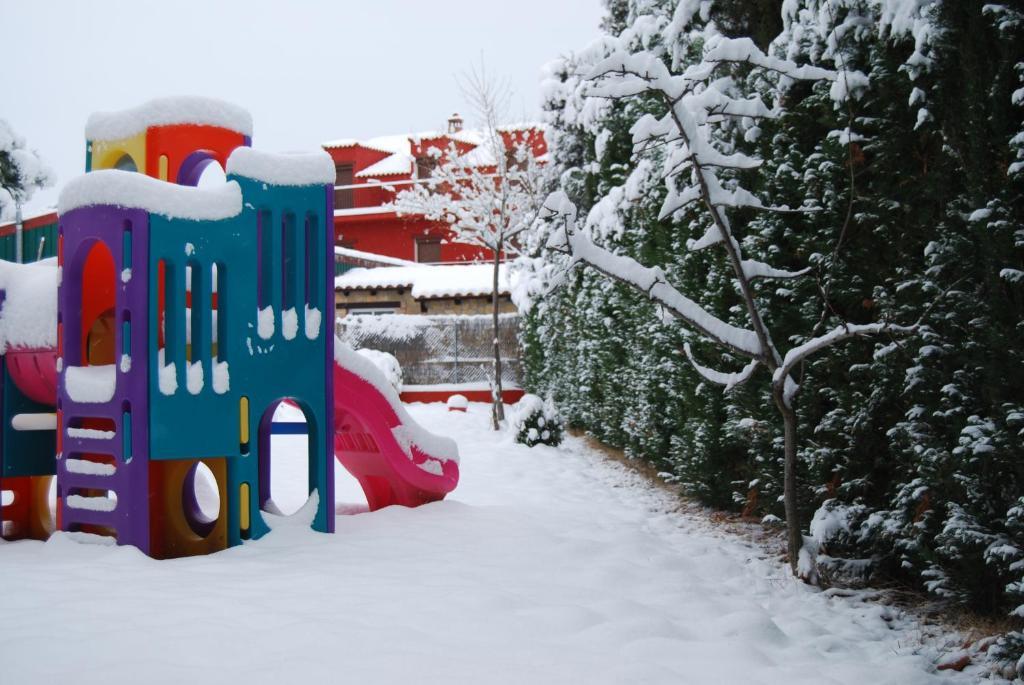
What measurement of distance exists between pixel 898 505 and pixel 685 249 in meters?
2.80

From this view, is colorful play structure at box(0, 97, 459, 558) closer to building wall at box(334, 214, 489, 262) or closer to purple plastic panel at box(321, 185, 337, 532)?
purple plastic panel at box(321, 185, 337, 532)

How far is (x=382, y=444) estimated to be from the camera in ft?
16.0

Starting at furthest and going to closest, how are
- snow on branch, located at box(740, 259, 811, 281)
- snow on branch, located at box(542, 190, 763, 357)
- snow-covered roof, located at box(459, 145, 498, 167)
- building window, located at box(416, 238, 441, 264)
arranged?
building window, located at box(416, 238, 441, 264)
snow-covered roof, located at box(459, 145, 498, 167)
snow on branch, located at box(542, 190, 763, 357)
snow on branch, located at box(740, 259, 811, 281)

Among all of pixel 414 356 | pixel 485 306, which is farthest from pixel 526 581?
pixel 485 306

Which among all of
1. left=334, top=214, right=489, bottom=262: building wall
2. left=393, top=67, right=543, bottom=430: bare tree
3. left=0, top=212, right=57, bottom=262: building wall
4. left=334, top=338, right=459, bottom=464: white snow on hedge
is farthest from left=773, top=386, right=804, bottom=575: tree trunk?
left=334, top=214, right=489, bottom=262: building wall

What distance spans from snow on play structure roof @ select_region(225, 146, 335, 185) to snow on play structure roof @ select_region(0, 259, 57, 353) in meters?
1.21

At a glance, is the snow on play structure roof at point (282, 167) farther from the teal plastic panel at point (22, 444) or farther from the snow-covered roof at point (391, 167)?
the snow-covered roof at point (391, 167)

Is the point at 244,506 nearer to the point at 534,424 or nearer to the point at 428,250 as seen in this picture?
the point at 534,424

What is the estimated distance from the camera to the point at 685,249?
6.07 m

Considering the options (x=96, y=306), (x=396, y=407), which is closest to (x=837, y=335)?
(x=396, y=407)

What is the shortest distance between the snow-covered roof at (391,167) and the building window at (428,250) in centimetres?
251

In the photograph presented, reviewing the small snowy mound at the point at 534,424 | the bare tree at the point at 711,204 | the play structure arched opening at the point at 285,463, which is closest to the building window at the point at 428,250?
the play structure arched opening at the point at 285,463

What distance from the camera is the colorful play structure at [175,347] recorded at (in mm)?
3807

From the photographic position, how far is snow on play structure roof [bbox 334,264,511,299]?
20109 millimetres
